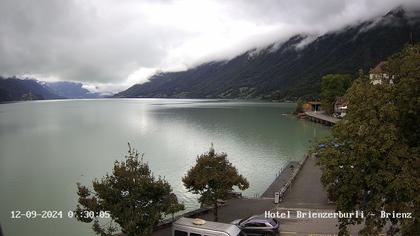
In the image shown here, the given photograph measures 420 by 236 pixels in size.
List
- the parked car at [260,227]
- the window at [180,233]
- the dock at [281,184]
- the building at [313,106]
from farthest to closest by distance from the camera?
1. the building at [313,106]
2. the dock at [281,184]
3. the parked car at [260,227]
4. the window at [180,233]

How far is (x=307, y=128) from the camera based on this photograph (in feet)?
370

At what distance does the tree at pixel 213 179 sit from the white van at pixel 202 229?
6066mm

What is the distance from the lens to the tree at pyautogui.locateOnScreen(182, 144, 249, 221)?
2714 cm

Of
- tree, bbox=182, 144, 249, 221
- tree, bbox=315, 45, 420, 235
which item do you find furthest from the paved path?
tree, bbox=315, 45, 420, 235

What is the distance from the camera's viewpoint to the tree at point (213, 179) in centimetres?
2714

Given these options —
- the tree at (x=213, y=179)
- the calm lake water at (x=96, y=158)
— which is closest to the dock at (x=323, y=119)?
the calm lake water at (x=96, y=158)

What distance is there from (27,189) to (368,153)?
42.7m

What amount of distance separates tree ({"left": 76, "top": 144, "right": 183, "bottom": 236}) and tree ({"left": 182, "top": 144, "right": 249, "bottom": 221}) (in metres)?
6.17

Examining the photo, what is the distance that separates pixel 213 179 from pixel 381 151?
12960mm

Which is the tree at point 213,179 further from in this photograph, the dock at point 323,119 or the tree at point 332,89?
the tree at point 332,89

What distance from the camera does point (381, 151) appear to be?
16984 mm

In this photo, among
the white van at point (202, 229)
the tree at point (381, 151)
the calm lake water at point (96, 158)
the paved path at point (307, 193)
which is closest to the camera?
the tree at point (381, 151)

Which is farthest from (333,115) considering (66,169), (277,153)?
(66,169)

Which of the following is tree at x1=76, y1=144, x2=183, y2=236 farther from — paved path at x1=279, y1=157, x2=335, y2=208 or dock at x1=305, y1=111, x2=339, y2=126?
dock at x1=305, y1=111, x2=339, y2=126
